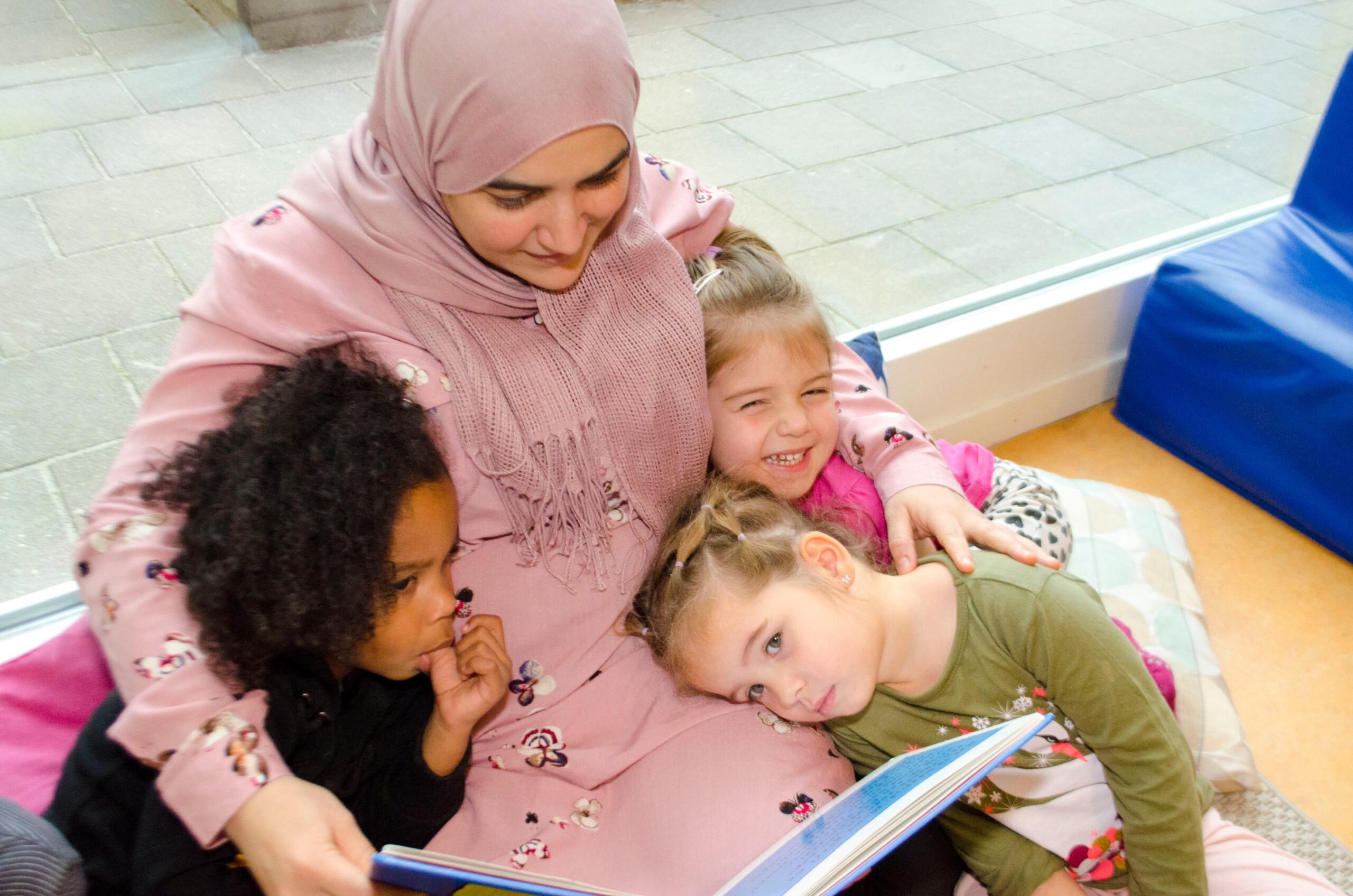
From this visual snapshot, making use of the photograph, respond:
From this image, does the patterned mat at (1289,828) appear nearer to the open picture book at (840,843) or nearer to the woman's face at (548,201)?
the open picture book at (840,843)

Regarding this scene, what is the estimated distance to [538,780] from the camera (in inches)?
48.3

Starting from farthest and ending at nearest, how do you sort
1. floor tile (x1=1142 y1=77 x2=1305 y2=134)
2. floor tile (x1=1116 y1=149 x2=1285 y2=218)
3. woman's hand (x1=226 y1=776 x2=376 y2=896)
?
floor tile (x1=1142 y1=77 x2=1305 y2=134), floor tile (x1=1116 y1=149 x2=1285 y2=218), woman's hand (x1=226 y1=776 x2=376 y2=896)

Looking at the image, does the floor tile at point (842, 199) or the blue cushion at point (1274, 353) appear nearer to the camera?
the blue cushion at point (1274, 353)

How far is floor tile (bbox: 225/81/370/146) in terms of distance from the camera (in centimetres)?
161

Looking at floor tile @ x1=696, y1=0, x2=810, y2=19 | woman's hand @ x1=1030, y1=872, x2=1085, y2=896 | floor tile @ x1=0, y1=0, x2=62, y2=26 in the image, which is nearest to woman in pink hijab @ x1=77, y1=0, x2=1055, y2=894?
woman's hand @ x1=1030, y1=872, x2=1085, y2=896

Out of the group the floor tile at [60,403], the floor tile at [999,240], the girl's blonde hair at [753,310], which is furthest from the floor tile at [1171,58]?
the floor tile at [60,403]

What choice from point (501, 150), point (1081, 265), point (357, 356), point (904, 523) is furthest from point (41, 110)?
point (1081, 265)

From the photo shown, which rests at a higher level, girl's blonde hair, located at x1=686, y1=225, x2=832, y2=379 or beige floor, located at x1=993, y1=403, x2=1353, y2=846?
girl's blonde hair, located at x1=686, y1=225, x2=832, y2=379

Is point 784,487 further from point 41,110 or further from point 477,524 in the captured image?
point 41,110

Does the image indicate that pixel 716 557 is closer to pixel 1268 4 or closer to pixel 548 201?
pixel 548 201

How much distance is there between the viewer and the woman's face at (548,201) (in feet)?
3.43

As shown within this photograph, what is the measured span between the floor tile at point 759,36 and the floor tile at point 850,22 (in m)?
0.02

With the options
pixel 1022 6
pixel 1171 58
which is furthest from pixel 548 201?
pixel 1171 58

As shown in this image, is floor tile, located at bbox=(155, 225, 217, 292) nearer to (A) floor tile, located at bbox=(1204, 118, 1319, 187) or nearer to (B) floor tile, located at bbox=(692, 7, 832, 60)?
(B) floor tile, located at bbox=(692, 7, 832, 60)
